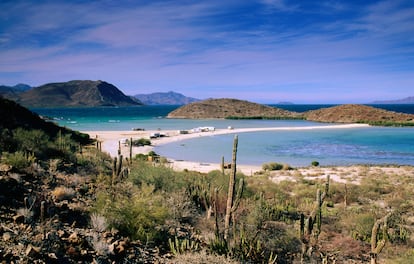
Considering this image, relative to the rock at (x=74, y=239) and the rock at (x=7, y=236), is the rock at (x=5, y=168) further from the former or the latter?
the rock at (x=74, y=239)

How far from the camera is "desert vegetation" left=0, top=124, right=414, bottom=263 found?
550 cm

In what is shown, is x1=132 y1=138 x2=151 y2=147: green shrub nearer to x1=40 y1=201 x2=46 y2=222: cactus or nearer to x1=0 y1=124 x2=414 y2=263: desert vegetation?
x1=0 y1=124 x2=414 y2=263: desert vegetation

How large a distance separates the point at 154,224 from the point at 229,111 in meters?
99.9

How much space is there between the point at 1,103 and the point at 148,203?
1788 centimetres

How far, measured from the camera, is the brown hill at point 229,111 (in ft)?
338

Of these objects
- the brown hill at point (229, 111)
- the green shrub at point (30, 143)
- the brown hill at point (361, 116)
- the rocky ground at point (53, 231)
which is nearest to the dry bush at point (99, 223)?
the rocky ground at point (53, 231)

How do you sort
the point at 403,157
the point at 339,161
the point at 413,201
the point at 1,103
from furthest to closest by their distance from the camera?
the point at 403,157 < the point at 339,161 < the point at 1,103 < the point at 413,201

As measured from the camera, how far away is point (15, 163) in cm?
921

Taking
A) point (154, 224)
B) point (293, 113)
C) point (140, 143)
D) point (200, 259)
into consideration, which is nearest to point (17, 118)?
point (154, 224)

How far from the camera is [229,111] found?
106 m

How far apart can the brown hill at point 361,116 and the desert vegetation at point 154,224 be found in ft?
231

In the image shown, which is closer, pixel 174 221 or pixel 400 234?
pixel 174 221

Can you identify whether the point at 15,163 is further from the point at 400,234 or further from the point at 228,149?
the point at 228,149

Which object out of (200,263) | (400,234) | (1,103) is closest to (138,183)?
(200,263)
